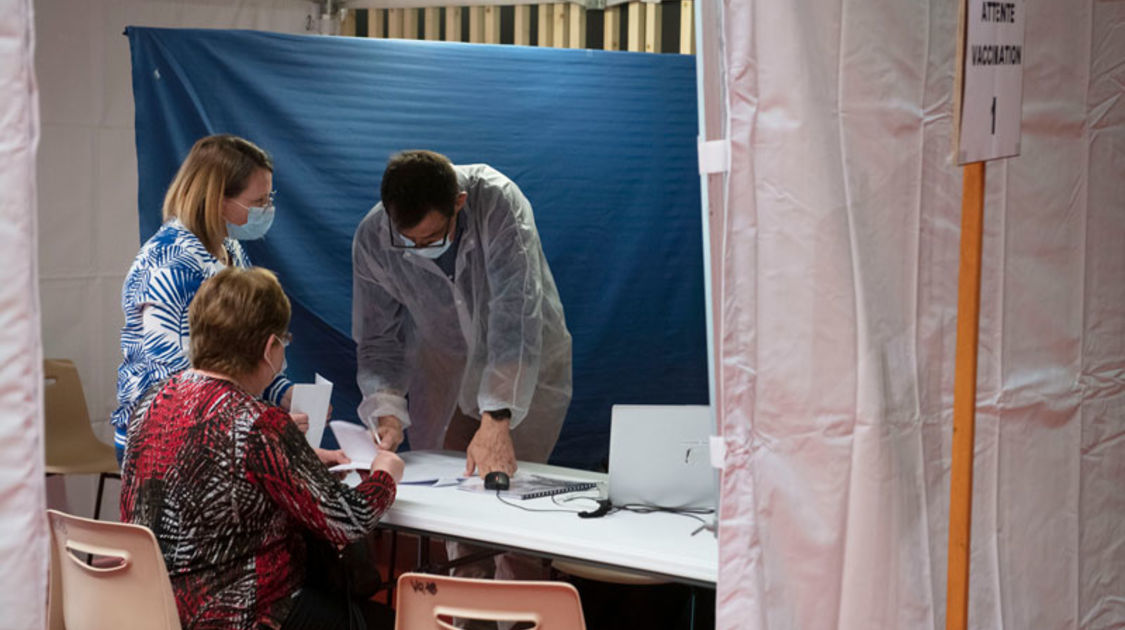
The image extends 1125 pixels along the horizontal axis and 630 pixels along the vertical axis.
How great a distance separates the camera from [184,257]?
275 cm

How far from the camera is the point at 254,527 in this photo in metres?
2.20

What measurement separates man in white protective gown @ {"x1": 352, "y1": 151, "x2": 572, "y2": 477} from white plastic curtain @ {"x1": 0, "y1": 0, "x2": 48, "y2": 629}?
1798 millimetres

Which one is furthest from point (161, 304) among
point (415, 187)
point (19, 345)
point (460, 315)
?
point (19, 345)

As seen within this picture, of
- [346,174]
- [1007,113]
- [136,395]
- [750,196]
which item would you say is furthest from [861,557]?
[346,174]

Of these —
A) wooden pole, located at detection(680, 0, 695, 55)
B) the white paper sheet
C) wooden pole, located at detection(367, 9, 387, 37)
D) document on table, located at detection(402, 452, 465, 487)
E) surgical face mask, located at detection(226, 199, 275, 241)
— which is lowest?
document on table, located at detection(402, 452, 465, 487)

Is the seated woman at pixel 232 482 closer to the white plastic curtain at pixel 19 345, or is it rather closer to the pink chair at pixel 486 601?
the pink chair at pixel 486 601

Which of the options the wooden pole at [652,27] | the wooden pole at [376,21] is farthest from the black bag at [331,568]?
the wooden pole at [376,21]

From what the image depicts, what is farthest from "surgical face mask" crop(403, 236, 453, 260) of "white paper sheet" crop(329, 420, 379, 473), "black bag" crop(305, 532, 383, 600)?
"black bag" crop(305, 532, 383, 600)

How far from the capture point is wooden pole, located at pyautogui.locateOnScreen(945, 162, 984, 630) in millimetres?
1811

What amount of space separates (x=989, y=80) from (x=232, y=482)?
4.78 feet

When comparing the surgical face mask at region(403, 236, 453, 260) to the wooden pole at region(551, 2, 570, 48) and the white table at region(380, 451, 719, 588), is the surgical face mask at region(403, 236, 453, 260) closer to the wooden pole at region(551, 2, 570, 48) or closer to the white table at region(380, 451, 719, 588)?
the white table at region(380, 451, 719, 588)

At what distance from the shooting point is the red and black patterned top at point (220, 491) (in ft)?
7.07

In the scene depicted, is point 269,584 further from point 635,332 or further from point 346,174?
point 635,332

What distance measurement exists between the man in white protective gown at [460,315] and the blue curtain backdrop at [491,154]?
64cm
